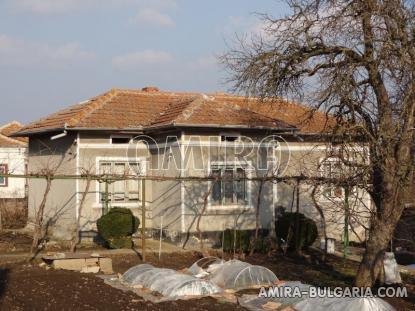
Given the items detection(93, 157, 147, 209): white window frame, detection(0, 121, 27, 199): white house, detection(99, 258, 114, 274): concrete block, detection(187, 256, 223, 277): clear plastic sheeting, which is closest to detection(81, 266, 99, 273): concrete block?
detection(99, 258, 114, 274): concrete block

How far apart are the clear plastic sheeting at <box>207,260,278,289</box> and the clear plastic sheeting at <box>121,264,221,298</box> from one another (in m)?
0.54

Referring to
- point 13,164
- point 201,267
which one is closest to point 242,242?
point 201,267

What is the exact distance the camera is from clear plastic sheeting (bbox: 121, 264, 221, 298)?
432 inches

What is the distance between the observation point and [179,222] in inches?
736

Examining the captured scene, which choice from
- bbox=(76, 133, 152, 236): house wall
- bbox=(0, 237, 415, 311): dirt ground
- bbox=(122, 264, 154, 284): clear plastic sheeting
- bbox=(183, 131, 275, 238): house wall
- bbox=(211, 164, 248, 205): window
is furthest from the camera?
bbox=(76, 133, 152, 236): house wall

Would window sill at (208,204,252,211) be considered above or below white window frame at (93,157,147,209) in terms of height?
below

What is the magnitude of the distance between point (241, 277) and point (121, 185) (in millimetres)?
9176

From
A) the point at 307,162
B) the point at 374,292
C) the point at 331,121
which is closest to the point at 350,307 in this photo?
the point at 374,292

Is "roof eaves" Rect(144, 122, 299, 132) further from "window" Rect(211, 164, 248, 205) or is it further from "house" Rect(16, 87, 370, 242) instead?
"window" Rect(211, 164, 248, 205)

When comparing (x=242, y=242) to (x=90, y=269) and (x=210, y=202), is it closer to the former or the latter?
(x=210, y=202)

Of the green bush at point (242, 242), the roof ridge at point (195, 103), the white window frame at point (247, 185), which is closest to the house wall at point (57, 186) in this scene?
the roof ridge at point (195, 103)

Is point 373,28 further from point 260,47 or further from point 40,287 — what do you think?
point 40,287

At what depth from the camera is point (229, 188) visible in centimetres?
1950

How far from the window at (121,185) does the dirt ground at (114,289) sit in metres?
3.81
